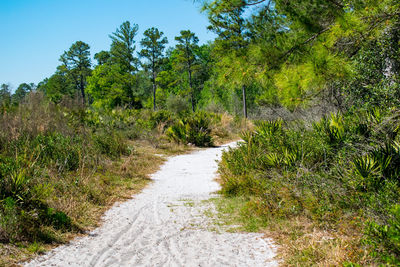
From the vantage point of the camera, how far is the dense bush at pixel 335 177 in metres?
3.13

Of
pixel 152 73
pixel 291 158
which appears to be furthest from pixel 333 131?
pixel 152 73

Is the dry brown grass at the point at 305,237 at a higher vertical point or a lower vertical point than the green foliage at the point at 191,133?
lower

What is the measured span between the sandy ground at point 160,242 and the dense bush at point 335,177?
0.78 metres

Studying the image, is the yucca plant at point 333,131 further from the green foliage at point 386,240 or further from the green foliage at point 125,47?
the green foliage at point 125,47

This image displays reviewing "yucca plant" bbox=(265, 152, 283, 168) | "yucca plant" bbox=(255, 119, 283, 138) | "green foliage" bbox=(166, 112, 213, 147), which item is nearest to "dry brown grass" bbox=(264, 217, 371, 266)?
"yucca plant" bbox=(265, 152, 283, 168)

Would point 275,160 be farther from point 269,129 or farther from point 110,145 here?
point 110,145

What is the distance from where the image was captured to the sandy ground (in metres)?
3.19

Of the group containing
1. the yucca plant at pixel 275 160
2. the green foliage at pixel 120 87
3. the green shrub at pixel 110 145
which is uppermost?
the green foliage at pixel 120 87

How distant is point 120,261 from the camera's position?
10.5 feet

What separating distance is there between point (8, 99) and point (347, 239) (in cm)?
1075

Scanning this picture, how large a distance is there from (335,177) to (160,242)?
2672 mm

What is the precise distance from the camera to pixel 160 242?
3713 millimetres

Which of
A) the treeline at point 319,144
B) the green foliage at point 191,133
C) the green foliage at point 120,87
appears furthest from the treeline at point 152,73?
the treeline at point 319,144

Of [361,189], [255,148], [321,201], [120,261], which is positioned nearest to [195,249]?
[120,261]
